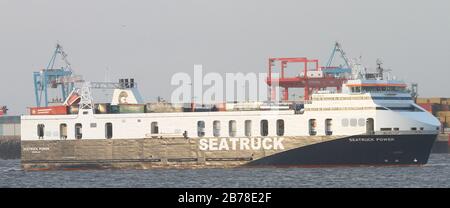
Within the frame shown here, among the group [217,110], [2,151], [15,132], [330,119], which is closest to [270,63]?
[217,110]

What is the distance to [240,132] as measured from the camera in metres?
63.5

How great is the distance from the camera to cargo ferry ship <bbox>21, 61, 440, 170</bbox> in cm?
6038

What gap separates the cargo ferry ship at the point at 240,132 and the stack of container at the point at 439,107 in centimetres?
7416

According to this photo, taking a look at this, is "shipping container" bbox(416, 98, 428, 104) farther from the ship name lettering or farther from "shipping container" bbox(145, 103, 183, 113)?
the ship name lettering

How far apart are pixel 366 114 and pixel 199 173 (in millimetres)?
11203

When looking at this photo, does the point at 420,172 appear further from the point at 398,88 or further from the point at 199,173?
the point at 199,173

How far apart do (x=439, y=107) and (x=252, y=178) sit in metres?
95.2

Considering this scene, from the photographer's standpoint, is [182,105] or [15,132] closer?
[182,105]

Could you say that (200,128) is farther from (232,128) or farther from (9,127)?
(9,127)

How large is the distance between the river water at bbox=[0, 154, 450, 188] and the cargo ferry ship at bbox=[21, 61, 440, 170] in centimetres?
138

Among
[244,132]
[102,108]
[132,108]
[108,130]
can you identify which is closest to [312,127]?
[244,132]
